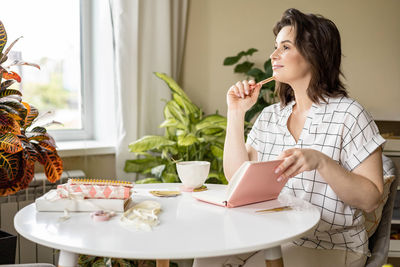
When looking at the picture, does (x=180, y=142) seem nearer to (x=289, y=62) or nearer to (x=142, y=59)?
(x=142, y=59)

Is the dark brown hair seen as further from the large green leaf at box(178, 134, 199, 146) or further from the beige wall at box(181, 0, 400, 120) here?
the beige wall at box(181, 0, 400, 120)

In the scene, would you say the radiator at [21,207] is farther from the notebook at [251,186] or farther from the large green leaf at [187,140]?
the notebook at [251,186]

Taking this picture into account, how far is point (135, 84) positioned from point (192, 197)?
1.36 m

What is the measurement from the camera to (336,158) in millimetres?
1400

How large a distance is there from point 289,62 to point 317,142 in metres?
0.28

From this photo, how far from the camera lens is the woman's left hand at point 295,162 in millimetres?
1152

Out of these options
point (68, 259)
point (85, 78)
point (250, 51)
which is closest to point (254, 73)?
point (250, 51)

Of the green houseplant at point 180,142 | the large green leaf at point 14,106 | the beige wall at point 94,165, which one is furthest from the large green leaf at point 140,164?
the large green leaf at point 14,106

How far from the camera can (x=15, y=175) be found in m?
1.70

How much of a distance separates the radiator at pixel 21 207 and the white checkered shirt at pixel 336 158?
4.37 ft

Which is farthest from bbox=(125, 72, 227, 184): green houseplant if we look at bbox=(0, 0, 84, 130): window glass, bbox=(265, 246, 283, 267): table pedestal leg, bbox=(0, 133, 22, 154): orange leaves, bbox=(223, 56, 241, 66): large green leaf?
bbox=(265, 246, 283, 267): table pedestal leg

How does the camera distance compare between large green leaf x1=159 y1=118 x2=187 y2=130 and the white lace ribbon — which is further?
large green leaf x1=159 y1=118 x2=187 y2=130

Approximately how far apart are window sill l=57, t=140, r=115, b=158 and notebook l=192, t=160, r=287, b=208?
51.9 inches

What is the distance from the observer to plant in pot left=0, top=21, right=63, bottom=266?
63.3 inches
